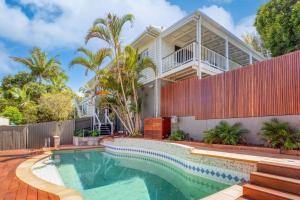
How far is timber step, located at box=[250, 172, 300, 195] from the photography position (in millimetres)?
3211

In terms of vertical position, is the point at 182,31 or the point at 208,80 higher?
the point at 182,31

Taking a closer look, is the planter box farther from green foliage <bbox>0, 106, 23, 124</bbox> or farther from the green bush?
green foliage <bbox>0, 106, 23, 124</bbox>

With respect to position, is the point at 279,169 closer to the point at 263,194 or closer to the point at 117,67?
the point at 263,194

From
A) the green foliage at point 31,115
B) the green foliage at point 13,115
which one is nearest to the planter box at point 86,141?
the green foliage at point 31,115

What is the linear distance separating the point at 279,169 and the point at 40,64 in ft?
75.2

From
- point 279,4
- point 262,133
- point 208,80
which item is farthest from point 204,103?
point 279,4

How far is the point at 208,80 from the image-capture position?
908 centimetres

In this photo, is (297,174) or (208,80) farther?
(208,80)

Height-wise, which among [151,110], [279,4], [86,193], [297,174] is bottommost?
[86,193]

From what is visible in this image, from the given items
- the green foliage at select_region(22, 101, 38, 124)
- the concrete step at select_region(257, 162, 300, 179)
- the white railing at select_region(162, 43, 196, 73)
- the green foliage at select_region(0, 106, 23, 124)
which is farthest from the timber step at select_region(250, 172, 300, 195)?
the green foliage at select_region(0, 106, 23, 124)

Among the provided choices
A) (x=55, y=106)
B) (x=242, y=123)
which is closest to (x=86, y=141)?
(x=55, y=106)

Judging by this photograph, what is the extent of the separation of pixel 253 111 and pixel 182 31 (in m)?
6.46

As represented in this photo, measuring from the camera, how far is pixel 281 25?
1148cm

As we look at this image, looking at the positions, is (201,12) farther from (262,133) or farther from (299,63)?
(262,133)
